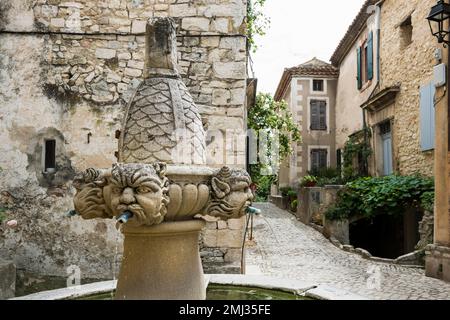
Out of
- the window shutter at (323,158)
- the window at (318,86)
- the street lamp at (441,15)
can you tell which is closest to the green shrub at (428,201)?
the street lamp at (441,15)

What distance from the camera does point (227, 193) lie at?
2465mm

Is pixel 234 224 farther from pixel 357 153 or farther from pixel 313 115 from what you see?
pixel 313 115

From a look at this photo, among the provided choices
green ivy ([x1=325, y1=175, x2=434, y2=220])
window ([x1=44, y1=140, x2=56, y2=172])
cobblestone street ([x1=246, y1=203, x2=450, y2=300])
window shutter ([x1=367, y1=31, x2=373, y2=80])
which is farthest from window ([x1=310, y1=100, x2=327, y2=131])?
window ([x1=44, y1=140, x2=56, y2=172])

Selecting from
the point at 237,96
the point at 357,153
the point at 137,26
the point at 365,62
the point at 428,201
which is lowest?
the point at 428,201

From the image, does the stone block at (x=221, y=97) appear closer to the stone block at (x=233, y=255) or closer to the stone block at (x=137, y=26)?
the stone block at (x=137, y=26)

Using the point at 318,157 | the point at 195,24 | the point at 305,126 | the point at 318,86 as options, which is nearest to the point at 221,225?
the point at 195,24

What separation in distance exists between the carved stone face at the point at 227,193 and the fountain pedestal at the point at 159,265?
0.19 meters

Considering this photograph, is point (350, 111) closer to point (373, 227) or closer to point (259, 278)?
point (373, 227)

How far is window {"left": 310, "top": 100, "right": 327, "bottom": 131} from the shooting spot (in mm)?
20625

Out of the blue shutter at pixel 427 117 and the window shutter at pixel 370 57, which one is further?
the window shutter at pixel 370 57

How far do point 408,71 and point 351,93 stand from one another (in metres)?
6.72

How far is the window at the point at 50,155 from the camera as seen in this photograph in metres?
6.09

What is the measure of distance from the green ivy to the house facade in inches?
373
